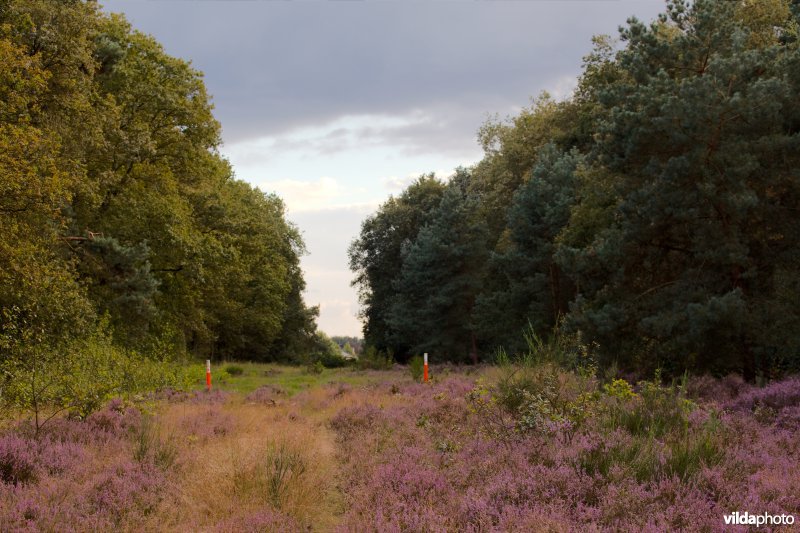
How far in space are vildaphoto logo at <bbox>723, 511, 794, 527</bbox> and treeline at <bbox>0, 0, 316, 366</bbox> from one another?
10799 mm

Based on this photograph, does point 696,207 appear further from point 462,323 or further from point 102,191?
point 462,323

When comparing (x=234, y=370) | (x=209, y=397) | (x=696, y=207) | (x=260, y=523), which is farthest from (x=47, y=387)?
(x=234, y=370)

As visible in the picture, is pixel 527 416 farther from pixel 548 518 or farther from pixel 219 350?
pixel 219 350

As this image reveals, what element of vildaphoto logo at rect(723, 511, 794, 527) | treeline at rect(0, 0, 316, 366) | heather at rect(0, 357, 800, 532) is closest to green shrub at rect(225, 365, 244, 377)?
treeline at rect(0, 0, 316, 366)

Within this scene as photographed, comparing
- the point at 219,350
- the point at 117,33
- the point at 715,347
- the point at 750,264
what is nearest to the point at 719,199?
the point at 750,264

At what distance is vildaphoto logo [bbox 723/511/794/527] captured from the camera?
5691 millimetres

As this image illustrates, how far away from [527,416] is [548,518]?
12.5 feet

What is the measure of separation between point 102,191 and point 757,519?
28187 millimetres

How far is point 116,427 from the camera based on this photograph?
11.1m

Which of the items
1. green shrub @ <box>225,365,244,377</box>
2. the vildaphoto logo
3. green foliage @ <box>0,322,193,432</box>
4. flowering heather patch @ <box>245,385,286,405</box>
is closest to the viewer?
the vildaphoto logo

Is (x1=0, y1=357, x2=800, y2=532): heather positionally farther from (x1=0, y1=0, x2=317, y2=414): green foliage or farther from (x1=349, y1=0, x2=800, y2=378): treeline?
(x1=349, y1=0, x2=800, y2=378): treeline

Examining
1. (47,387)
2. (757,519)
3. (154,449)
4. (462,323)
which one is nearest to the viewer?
(757,519)

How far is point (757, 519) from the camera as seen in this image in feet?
19.0

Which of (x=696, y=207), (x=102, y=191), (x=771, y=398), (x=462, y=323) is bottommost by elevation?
(x=771, y=398)
